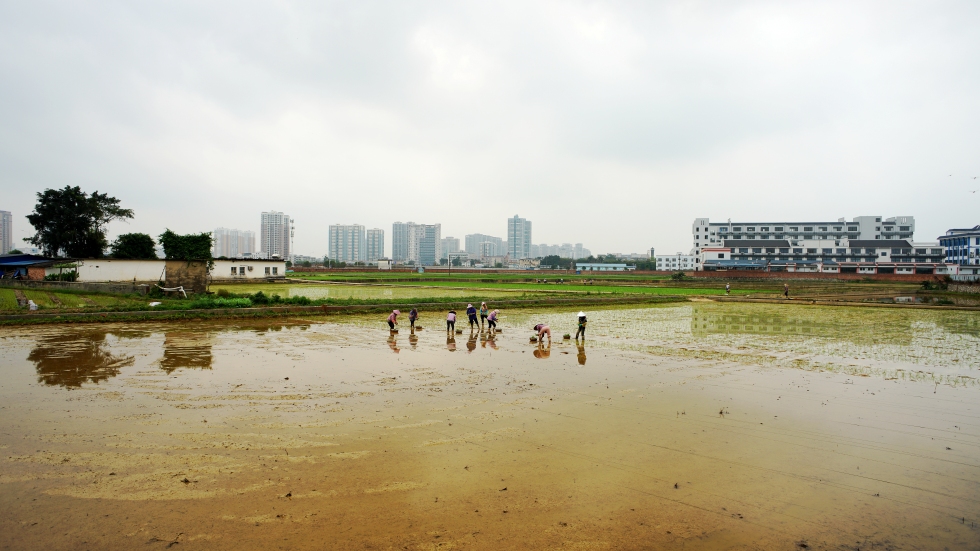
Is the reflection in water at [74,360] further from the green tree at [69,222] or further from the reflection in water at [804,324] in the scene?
the green tree at [69,222]

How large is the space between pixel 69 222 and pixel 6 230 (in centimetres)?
15197

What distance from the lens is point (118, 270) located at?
4641cm

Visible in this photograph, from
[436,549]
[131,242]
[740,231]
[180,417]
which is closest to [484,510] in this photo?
[436,549]

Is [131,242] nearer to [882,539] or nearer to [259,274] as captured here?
[259,274]

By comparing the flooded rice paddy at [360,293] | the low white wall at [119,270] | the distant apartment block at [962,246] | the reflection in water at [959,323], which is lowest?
the reflection in water at [959,323]

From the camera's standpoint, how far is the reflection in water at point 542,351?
54.8 ft

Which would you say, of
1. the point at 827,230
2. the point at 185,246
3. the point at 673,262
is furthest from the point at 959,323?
the point at 673,262

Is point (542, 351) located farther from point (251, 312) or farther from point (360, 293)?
point (360, 293)

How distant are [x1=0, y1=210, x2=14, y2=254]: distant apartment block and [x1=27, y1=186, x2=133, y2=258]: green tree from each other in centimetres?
14145

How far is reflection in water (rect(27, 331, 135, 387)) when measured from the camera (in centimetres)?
1245

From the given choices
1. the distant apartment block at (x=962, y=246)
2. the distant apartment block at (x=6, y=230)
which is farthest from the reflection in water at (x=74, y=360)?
the distant apartment block at (x=6, y=230)

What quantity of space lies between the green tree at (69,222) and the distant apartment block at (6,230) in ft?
464

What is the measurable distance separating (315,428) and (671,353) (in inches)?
491

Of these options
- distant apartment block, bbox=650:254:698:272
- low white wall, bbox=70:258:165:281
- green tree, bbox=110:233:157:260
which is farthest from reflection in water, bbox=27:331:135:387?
distant apartment block, bbox=650:254:698:272
